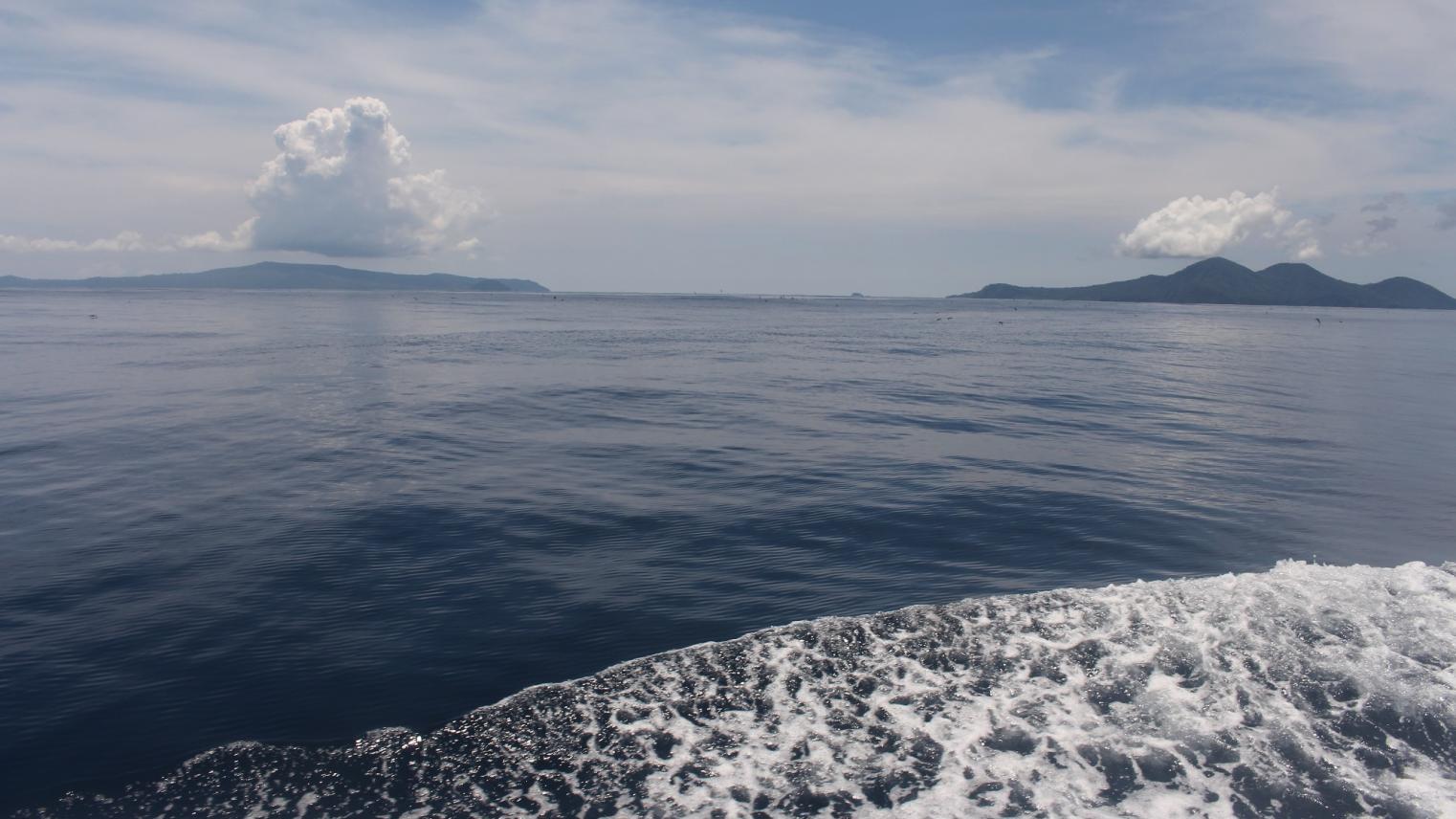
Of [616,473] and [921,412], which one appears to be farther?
[921,412]

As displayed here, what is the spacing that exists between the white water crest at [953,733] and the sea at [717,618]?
0.05 meters

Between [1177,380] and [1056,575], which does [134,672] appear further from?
[1177,380]

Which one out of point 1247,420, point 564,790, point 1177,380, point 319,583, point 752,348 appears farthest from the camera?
point 752,348

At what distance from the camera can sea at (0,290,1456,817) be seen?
912 centimetres

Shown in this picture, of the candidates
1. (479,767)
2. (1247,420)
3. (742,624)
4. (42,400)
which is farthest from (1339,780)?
(42,400)

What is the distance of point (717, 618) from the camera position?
1319 centimetres

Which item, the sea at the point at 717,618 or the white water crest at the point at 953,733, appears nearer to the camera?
the white water crest at the point at 953,733

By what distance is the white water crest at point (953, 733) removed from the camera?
343 inches

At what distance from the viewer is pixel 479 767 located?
918 centimetres

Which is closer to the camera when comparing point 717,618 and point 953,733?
point 953,733

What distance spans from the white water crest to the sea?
0.16 feet

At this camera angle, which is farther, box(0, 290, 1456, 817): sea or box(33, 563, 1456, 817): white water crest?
box(0, 290, 1456, 817): sea

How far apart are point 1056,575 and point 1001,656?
426cm

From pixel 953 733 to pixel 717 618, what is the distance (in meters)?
4.39
